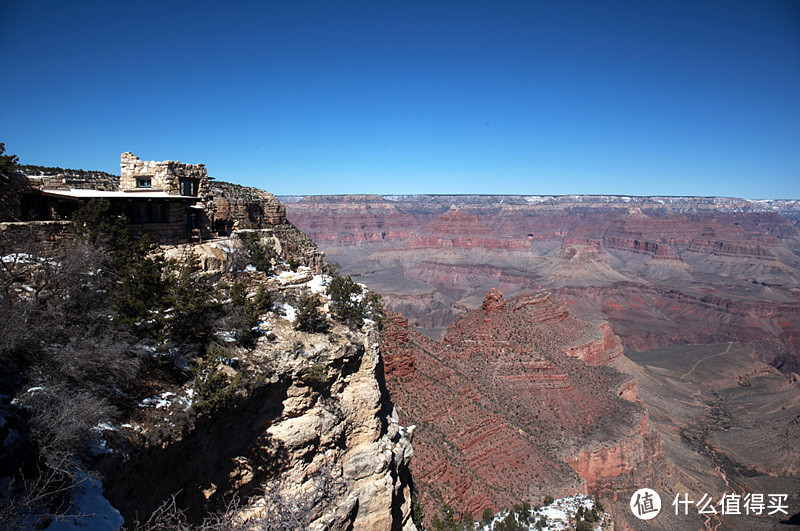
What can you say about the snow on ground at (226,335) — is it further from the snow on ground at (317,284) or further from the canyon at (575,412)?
the canyon at (575,412)

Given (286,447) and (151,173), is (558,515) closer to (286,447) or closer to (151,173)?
(286,447)

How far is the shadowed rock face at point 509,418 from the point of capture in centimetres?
2273

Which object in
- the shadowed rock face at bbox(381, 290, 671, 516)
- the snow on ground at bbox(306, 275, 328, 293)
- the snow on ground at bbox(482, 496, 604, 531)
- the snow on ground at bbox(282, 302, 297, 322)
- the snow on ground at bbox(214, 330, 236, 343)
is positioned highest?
the snow on ground at bbox(306, 275, 328, 293)

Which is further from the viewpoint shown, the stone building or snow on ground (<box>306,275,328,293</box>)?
snow on ground (<box>306,275,328,293</box>)

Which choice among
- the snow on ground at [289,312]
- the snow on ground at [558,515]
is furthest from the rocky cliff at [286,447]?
the snow on ground at [558,515]

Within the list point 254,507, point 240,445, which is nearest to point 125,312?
Answer: point 240,445

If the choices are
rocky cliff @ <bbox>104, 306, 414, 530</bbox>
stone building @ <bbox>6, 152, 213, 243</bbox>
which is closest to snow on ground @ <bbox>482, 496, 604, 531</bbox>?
rocky cliff @ <bbox>104, 306, 414, 530</bbox>

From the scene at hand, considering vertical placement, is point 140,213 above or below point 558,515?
above

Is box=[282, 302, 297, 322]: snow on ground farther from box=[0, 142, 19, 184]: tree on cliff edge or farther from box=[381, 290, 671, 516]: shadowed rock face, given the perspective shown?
box=[381, 290, 671, 516]: shadowed rock face

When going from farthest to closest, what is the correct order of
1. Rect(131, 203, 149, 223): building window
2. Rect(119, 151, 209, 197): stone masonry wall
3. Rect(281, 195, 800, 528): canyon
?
Rect(281, 195, 800, 528): canyon
Rect(119, 151, 209, 197): stone masonry wall
Rect(131, 203, 149, 223): building window

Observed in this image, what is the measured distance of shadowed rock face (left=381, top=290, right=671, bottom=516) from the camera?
74.6ft

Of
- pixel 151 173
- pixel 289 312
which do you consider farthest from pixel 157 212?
pixel 289 312

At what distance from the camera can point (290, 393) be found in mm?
9805

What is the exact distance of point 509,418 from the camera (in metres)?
29.2
